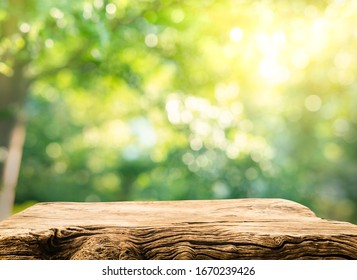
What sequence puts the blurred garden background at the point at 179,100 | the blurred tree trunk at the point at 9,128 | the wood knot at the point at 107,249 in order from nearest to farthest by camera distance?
the wood knot at the point at 107,249 → the blurred garden background at the point at 179,100 → the blurred tree trunk at the point at 9,128

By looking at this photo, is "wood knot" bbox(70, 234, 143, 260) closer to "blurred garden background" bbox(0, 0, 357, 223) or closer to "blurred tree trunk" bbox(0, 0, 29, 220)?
"blurred garden background" bbox(0, 0, 357, 223)

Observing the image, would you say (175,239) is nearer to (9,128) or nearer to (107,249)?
(107,249)

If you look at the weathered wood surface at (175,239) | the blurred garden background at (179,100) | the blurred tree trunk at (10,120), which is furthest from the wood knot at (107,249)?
the blurred tree trunk at (10,120)

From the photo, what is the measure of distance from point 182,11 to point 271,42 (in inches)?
22.4

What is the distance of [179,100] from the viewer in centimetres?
311

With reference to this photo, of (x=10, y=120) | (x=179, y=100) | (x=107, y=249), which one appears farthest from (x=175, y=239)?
(x=179, y=100)

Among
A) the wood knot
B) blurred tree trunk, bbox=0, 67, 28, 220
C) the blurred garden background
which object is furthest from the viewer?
blurred tree trunk, bbox=0, 67, 28, 220

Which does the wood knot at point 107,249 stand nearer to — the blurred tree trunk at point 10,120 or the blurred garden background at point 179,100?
the blurred garden background at point 179,100

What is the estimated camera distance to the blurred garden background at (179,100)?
257cm

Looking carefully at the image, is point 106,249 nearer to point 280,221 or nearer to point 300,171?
point 280,221

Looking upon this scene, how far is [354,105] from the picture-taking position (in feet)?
13.1

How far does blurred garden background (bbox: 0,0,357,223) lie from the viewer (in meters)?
2.57

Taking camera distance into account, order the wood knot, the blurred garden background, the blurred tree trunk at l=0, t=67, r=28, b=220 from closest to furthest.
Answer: the wood knot, the blurred garden background, the blurred tree trunk at l=0, t=67, r=28, b=220

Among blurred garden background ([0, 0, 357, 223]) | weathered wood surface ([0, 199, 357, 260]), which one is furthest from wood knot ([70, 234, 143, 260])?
blurred garden background ([0, 0, 357, 223])
